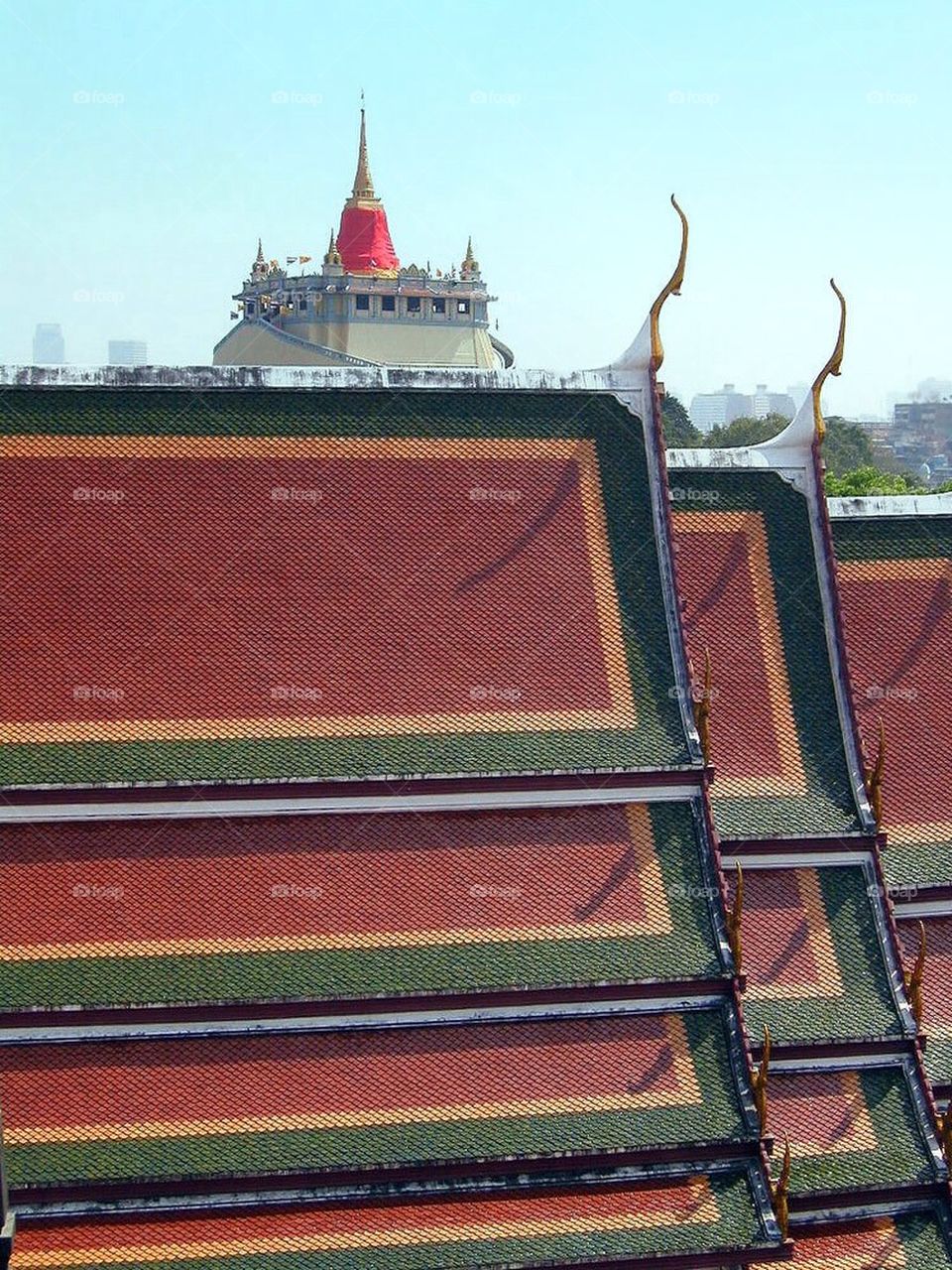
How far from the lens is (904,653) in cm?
3244

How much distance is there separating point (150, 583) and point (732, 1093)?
10.8 meters

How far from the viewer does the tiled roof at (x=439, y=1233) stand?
24.3m

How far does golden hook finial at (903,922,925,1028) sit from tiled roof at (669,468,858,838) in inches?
91.6

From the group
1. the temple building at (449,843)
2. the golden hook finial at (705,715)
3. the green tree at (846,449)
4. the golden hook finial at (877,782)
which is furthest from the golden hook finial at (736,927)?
the green tree at (846,449)

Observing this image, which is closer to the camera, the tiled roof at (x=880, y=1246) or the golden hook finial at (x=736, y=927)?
the golden hook finial at (x=736, y=927)

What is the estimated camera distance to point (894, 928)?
96.3 ft

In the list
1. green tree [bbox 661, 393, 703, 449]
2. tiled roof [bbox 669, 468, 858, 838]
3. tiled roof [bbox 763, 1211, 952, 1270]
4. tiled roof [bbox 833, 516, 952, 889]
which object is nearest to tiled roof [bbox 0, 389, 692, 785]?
tiled roof [bbox 669, 468, 858, 838]

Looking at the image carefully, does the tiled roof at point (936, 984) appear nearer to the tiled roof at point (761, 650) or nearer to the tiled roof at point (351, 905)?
the tiled roof at point (761, 650)

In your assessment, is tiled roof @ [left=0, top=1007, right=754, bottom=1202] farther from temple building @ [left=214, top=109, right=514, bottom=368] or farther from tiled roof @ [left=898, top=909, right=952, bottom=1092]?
temple building @ [left=214, top=109, right=514, bottom=368]

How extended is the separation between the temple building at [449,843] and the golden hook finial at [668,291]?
0.46 feet

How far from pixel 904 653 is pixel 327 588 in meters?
10.1

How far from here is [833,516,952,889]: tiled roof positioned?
31.7 meters

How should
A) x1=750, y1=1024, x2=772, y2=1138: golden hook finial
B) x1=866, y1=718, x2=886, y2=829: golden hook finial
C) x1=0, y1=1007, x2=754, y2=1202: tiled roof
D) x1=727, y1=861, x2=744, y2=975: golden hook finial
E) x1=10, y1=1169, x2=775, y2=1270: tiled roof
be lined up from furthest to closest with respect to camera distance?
1. x1=866, y1=718, x2=886, y2=829: golden hook finial
2. x1=727, y1=861, x2=744, y2=975: golden hook finial
3. x1=750, y1=1024, x2=772, y2=1138: golden hook finial
4. x1=0, y1=1007, x2=754, y2=1202: tiled roof
5. x1=10, y1=1169, x2=775, y2=1270: tiled roof

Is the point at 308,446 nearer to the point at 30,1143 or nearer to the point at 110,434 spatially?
the point at 110,434
